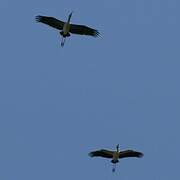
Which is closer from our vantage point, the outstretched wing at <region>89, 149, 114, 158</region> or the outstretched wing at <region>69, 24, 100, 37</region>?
the outstretched wing at <region>69, 24, 100, 37</region>

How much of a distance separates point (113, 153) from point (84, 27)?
9.33 m

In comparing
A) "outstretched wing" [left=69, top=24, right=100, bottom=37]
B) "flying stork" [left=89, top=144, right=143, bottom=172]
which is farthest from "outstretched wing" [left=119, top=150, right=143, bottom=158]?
"outstretched wing" [left=69, top=24, right=100, bottom=37]

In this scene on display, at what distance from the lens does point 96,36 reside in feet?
156

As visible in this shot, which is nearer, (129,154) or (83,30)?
(83,30)

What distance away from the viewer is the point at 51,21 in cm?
4878

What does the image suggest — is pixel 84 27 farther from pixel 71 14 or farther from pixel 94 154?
pixel 94 154

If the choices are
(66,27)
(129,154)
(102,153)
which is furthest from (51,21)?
(129,154)

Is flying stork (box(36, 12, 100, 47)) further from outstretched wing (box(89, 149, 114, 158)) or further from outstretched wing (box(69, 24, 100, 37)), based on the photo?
outstretched wing (box(89, 149, 114, 158))

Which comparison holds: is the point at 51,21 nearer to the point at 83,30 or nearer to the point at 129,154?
the point at 83,30

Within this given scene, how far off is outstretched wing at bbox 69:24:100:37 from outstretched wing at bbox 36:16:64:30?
2.83ft

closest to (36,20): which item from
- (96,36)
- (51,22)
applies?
(51,22)

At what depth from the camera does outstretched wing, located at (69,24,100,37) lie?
157ft

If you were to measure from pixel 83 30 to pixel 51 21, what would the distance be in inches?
94.1

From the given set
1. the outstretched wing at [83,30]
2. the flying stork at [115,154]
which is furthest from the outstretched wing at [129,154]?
the outstretched wing at [83,30]
